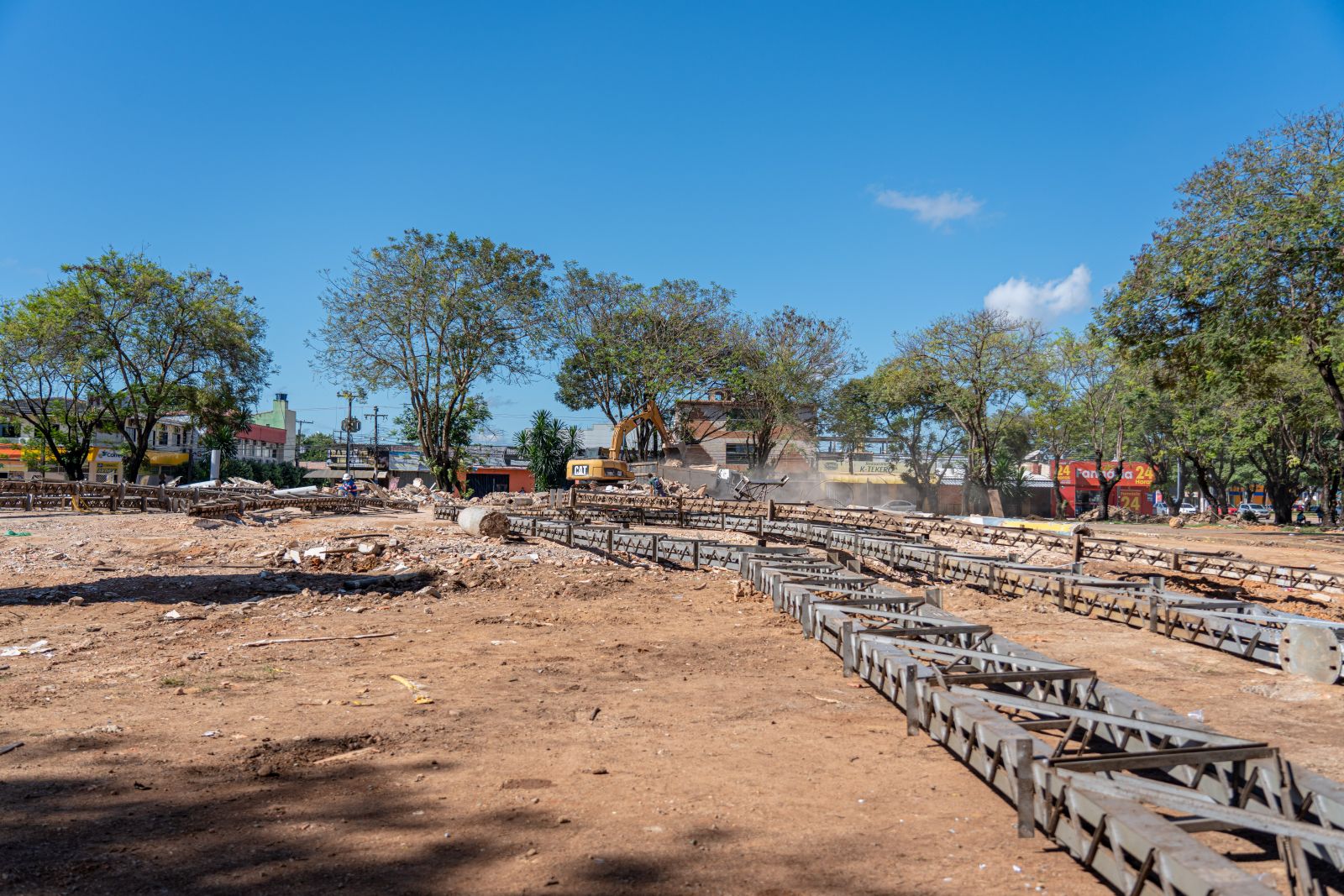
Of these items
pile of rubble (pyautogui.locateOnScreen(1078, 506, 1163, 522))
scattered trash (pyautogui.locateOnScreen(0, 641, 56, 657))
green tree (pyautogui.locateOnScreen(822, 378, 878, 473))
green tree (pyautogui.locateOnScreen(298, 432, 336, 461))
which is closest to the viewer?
scattered trash (pyautogui.locateOnScreen(0, 641, 56, 657))

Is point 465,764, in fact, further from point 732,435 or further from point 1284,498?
point 732,435

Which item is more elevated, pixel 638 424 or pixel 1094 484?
pixel 638 424

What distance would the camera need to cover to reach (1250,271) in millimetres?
21969

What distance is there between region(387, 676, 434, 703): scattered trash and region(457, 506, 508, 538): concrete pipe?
32.4 feet

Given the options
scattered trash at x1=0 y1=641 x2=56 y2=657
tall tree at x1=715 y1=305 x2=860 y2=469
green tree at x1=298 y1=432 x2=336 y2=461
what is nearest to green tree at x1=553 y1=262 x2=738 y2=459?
tall tree at x1=715 y1=305 x2=860 y2=469

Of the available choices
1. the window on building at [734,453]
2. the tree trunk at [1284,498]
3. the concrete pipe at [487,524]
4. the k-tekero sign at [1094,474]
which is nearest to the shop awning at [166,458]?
the window on building at [734,453]

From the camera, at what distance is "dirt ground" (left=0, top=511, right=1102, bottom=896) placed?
11.4 feet

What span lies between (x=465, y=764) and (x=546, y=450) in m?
49.0

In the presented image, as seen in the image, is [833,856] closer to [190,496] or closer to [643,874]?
[643,874]

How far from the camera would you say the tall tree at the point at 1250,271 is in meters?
21.2

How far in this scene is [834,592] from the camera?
1011cm

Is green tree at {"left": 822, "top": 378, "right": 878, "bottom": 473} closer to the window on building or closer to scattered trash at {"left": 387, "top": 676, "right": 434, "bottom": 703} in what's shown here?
the window on building

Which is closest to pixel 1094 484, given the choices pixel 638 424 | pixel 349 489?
pixel 638 424

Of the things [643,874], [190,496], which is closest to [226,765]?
[643,874]
